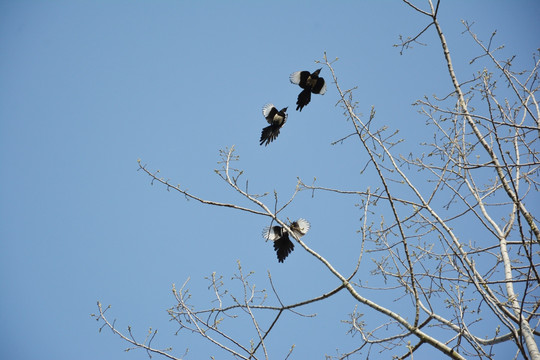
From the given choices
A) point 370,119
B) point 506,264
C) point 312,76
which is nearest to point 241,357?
point 370,119

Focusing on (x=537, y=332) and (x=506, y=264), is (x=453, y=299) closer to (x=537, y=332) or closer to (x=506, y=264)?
(x=537, y=332)

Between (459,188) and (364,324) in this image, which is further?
(459,188)

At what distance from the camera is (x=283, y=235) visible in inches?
130

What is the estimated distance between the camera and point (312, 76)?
4.19m

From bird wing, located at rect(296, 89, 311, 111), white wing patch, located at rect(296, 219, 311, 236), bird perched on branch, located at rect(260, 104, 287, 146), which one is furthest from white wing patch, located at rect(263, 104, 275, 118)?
white wing patch, located at rect(296, 219, 311, 236)

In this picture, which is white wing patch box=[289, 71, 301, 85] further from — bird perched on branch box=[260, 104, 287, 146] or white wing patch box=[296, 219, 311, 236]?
white wing patch box=[296, 219, 311, 236]

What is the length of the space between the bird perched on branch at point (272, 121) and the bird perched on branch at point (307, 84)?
22 centimetres

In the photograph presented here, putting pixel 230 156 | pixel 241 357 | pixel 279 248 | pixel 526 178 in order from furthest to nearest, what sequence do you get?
pixel 279 248, pixel 526 178, pixel 230 156, pixel 241 357

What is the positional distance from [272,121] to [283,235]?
4.99ft

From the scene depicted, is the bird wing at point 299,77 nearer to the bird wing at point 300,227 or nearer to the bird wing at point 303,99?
the bird wing at point 303,99

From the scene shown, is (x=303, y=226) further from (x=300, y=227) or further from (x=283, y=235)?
(x=283, y=235)

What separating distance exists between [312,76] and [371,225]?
195cm

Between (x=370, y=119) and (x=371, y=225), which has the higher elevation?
(x=370, y=119)

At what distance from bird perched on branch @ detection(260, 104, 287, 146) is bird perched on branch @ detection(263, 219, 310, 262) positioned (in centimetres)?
127
